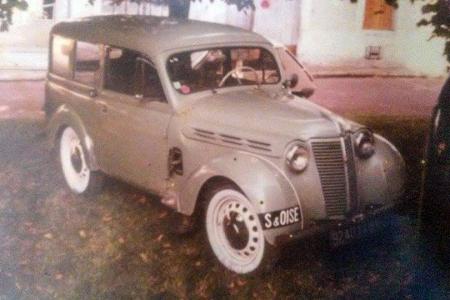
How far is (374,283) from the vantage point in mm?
4090

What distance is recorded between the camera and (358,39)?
46.6 feet

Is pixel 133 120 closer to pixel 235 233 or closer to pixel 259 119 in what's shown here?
pixel 259 119

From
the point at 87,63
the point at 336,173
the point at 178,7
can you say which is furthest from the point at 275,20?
the point at 336,173

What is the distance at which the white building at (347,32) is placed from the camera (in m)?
13.7

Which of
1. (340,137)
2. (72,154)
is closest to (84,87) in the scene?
(72,154)

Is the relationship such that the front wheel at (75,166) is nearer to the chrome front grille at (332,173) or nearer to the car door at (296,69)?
the chrome front grille at (332,173)

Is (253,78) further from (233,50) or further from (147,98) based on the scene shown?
(147,98)

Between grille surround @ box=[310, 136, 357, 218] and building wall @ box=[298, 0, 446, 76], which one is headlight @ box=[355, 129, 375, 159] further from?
building wall @ box=[298, 0, 446, 76]

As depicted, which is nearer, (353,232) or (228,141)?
(353,232)

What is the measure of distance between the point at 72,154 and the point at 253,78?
2043 mm

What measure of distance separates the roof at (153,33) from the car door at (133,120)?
121mm

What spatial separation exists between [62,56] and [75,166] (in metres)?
1.14

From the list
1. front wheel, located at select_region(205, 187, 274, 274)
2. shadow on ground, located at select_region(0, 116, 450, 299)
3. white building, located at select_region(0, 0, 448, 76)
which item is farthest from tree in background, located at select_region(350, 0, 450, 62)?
white building, located at select_region(0, 0, 448, 76)

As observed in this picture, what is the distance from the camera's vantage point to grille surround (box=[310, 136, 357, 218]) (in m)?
4.05
